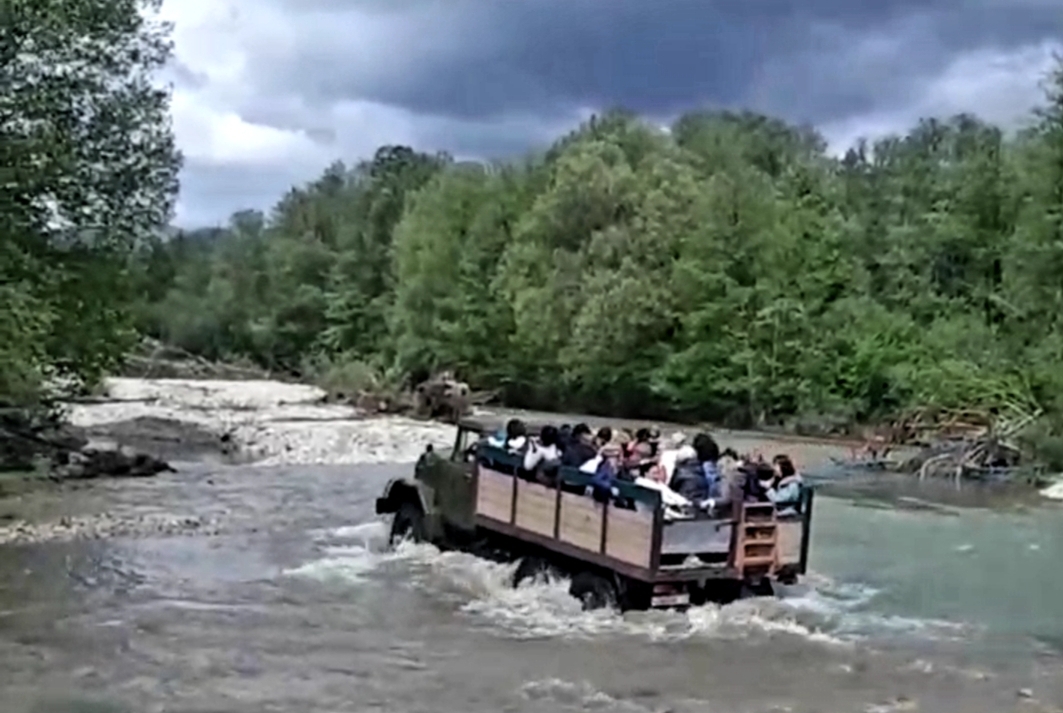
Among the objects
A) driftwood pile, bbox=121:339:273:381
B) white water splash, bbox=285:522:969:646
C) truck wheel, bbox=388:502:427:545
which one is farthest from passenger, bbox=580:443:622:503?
driftwood pile, bbox=121:339:273:381

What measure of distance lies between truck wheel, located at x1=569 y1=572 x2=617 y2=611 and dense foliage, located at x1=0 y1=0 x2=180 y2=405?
1469 cm

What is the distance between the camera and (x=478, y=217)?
85.7m

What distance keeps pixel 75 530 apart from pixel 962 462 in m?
25.3

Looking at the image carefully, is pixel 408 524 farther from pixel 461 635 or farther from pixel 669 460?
pixel 461 635

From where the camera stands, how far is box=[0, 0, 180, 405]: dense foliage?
31.2 m

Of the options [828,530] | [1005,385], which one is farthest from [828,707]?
[1005,385]

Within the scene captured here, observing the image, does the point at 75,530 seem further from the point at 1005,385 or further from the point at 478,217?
the point at 478,217

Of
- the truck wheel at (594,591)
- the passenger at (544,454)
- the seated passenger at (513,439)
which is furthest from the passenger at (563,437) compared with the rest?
the truck wheel at (594,591)

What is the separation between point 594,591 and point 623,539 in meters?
0.78

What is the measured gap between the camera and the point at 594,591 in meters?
18.4

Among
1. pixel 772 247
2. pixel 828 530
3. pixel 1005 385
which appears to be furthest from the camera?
pixel 772 247

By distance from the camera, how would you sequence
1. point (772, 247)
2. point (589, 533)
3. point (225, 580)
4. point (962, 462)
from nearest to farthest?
1. point (589, 533)
2. point (225, 580)
3. point (962, 462)
4. point (772, 247)

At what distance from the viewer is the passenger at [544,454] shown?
19.9m

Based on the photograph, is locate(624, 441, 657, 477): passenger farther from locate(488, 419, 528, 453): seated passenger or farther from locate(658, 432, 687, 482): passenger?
locate(488, 419, 528, 453): seated passenger
